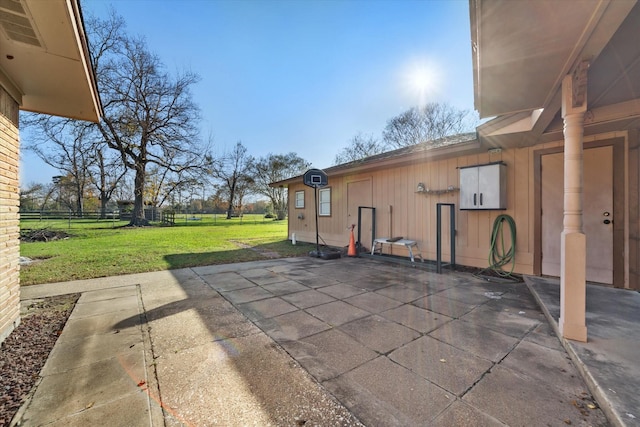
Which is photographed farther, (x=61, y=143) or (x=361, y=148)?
(x=361, y=148)

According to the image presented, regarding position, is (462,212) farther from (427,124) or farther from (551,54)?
(427,124)

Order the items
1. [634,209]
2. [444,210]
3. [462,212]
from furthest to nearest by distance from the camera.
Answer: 1. [444,210]
2. [462,212]
3. [634,209]

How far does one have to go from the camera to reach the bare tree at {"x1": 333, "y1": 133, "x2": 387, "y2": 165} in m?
19.7

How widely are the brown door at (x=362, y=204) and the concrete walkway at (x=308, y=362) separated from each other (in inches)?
144

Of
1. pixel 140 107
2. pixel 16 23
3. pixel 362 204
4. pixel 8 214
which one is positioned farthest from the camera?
pixel 140 107

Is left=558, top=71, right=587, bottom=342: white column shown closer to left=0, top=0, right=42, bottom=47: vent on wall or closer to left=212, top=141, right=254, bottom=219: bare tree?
left=0, top=0, right=42, bottom=47: vent on wall

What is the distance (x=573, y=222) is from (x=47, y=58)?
15.1 feet

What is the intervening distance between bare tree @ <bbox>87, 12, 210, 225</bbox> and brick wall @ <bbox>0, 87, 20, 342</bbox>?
13793mm

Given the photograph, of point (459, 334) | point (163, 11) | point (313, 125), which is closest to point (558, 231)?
point (459, 334)

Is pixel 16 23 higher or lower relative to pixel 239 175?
lower

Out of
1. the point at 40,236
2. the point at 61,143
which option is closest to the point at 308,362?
the point at 40,236

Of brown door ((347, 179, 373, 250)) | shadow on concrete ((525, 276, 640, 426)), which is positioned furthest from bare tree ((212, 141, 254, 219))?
shadow on concrete ((525, 276, 640, 426))

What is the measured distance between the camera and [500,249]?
4797 mm

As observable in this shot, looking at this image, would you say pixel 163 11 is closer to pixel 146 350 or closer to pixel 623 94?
pixel 146 350
